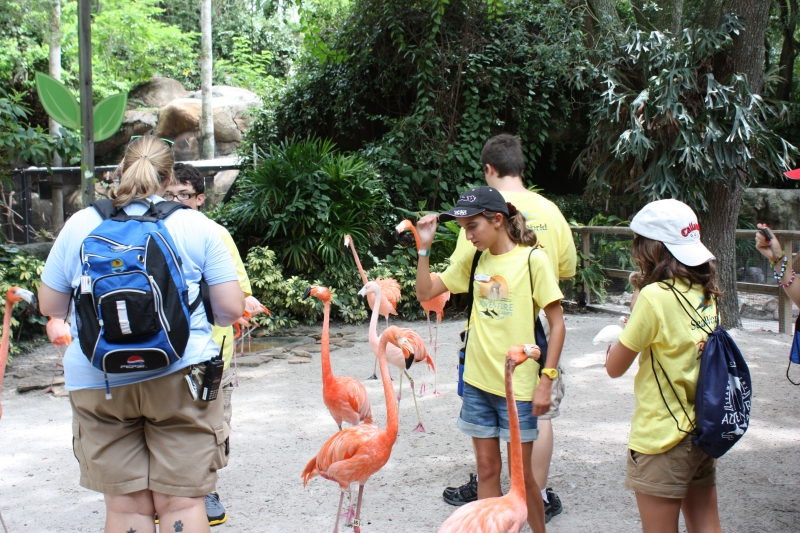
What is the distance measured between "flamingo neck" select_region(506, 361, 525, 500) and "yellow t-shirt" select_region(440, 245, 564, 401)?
258mm

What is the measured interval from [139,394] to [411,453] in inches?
101

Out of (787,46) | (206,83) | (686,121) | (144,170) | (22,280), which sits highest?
(787,46)

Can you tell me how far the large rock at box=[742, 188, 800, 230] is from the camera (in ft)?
43.8

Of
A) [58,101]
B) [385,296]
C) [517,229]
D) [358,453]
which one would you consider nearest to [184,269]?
[358,453]

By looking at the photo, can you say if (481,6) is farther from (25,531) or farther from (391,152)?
(25,531)

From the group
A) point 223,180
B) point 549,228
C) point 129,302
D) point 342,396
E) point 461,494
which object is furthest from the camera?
point 223,180

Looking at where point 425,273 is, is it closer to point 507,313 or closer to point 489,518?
point 507,313

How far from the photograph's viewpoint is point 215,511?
3467 mm

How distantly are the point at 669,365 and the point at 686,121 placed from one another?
5931 millimetres

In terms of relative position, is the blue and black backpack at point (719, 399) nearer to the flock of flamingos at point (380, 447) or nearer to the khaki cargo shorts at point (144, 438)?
the flock of flamingos at point (380, 447)

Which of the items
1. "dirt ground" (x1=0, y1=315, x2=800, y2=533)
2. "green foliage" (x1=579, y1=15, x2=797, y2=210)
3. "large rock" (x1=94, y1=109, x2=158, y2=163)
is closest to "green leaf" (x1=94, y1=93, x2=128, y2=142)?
"dirt ground" (x1=0, y1=315, x2=800, y2=533)

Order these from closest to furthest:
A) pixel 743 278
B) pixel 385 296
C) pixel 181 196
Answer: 1. pixel 181 196
2. pixel 385 296
3. pixel 743 278

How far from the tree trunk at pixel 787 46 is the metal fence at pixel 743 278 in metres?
6.05

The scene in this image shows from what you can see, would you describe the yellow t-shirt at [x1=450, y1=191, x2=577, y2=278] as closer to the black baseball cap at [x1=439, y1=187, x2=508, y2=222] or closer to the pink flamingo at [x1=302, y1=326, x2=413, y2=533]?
the black baseball cap at [x1=439, y1=187, x2=508, y2=222]
